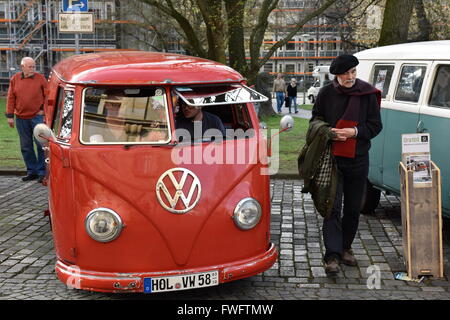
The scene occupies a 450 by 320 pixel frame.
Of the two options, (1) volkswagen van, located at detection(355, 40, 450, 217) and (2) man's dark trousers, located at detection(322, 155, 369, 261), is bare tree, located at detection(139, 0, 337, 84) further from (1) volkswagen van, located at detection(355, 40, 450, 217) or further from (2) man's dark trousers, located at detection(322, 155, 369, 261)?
(2) man's dark trousers, located at detection(322, 155, 369, 261)

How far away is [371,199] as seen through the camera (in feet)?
28.2

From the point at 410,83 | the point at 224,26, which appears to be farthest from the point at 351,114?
the point at 224,26

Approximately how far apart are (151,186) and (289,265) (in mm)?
1949

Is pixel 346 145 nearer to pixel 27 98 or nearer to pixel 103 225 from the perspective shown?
pixel 103 225

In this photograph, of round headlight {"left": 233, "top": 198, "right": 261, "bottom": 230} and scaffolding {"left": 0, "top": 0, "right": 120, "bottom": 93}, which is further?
scaffolding {"left": 0, "top": 0, "right": 120, "bottom": 93}

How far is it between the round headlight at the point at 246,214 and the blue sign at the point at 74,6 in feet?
23.4

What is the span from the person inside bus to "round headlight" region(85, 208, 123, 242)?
0.87 m

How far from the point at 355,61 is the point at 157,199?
2.19 meters

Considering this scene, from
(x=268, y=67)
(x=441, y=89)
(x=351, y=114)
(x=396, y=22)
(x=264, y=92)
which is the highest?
(x=396, y=22)

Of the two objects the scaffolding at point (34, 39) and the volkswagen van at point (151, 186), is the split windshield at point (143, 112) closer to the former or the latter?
the volkswagen van at point (151, 186)

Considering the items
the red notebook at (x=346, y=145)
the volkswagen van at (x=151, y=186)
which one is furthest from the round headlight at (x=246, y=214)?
the red notebook at (x=346, y=145)

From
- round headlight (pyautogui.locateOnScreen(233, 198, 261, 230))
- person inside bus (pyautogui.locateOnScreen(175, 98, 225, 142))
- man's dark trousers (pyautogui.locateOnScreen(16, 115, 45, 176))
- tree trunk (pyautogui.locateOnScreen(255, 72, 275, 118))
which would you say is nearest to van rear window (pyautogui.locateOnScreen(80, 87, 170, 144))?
person inside bus (pyautogui.locateOnScreen(175, 98, 225, 142))

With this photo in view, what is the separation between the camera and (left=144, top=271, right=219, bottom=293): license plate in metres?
5.28

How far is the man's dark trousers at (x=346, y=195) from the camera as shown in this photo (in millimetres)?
6242
